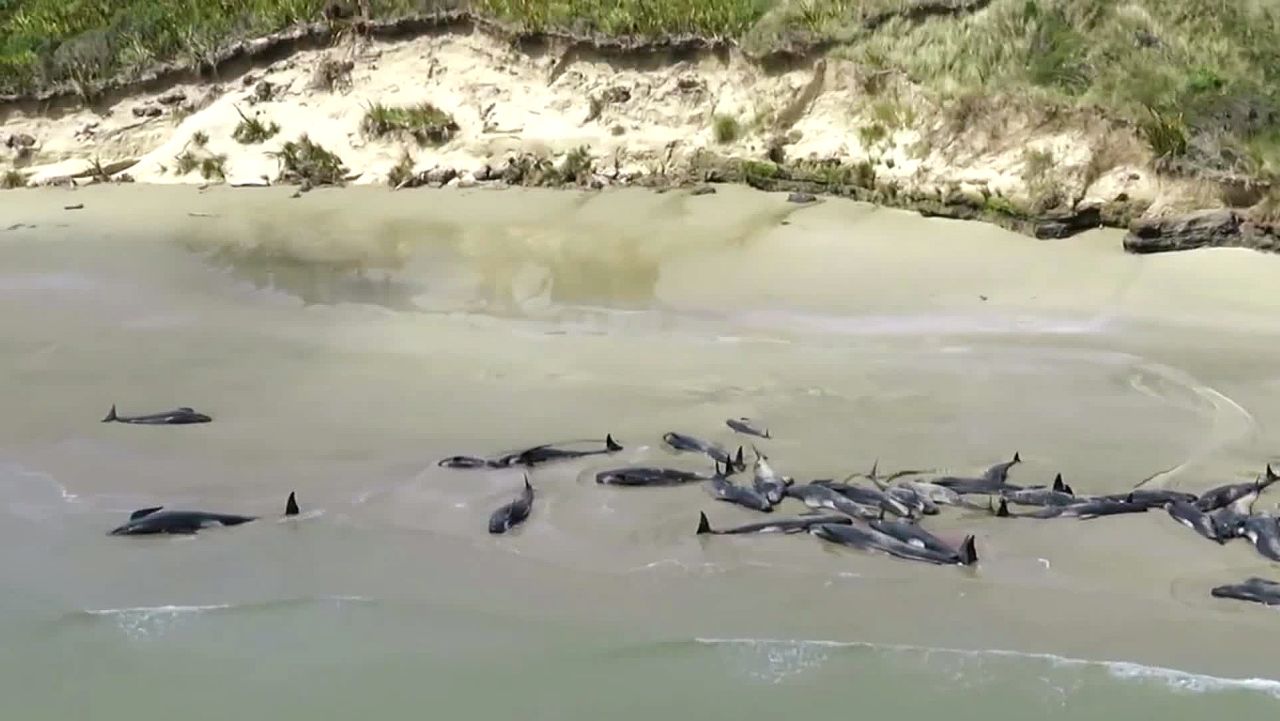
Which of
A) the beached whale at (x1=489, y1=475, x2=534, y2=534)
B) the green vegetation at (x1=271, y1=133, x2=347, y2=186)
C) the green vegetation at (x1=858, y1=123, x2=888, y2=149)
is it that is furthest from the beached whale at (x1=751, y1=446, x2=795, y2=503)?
the green vegetation at (x1=271, y1=133, x2=347, y2=186)

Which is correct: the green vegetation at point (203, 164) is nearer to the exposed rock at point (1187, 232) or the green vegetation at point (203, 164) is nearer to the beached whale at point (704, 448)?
the beached whale at point (704, 448)

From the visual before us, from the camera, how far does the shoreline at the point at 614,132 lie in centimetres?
1195

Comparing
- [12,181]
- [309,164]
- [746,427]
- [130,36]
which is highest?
[130,36]

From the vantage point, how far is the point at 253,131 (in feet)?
54.2

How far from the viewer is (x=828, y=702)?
5.01 m

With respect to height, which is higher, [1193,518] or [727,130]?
[1193,518]

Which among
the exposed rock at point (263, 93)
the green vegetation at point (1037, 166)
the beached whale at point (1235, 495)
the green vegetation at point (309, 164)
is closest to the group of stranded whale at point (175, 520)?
the beached whale at point (1235, 495)

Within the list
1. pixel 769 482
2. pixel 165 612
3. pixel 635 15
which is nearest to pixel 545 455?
pixel 769 482

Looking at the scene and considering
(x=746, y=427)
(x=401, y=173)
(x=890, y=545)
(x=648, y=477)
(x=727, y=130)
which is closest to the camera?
(x=890, y=545)

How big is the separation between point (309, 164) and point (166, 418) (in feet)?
26.5

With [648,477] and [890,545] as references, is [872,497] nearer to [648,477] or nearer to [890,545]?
[890,545]

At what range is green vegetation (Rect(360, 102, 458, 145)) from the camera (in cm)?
1570

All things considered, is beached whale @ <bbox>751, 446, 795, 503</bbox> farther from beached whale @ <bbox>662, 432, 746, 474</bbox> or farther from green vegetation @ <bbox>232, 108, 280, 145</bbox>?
green vegetation @ <bbox>232, 108, 280, 145</bbox>

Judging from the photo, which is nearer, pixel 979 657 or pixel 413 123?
pixel 979 657
